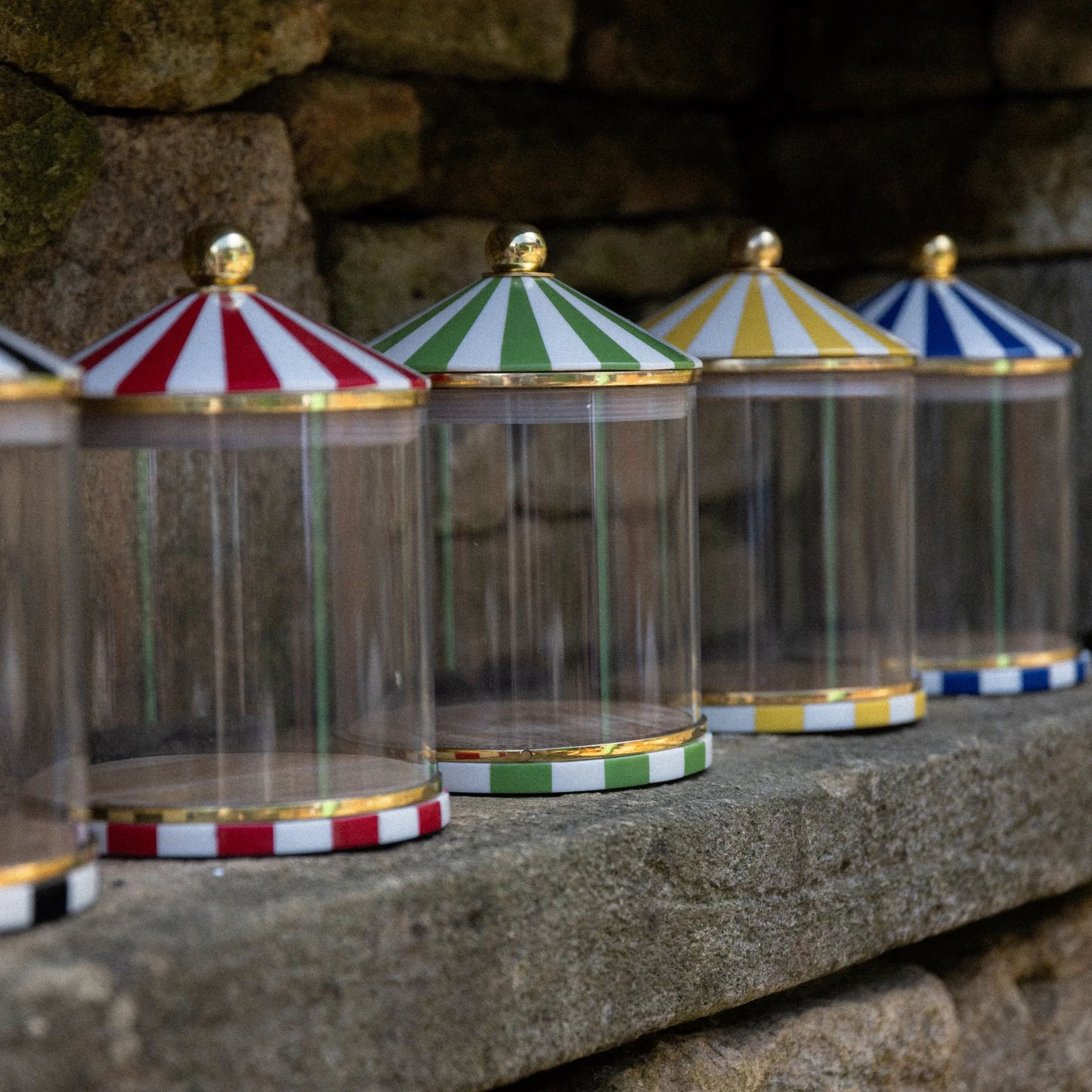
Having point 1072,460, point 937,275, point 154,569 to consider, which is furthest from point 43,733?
point 1072,460

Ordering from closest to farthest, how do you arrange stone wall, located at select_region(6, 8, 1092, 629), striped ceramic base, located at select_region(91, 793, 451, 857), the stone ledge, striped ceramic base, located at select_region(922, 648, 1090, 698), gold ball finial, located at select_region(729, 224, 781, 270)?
the stone ledge → striped ceramic base, located at select_region(91, 793, 451, 857) → stone wall, located at select_region(6, 8, 1092, 629) → gold ball finial, located at select_region(729, 224, 781, 270) → striped ceramic base, located at select_region(922, 648, 1090, 698)

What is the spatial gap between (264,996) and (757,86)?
1790 millimetres

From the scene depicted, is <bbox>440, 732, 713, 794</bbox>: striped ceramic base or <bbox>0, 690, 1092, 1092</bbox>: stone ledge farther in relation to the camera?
<bbox>440, 732, 713, 794</bbox>: striped ceramic base

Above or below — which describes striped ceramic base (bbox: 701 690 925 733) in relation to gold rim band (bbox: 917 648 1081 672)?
below

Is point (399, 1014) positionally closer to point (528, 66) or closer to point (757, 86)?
point (528, 66)

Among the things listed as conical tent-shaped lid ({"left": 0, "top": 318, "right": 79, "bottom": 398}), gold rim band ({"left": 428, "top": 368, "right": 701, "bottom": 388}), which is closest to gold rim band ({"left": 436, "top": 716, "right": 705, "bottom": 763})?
gold rim band ({"left": 428, "top": 368, "right": 701, "bottom": 388})

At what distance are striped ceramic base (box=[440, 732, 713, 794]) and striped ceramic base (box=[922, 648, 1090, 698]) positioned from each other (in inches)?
26.2

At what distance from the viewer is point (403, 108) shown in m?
2.12

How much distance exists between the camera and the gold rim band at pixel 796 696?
6.51ft

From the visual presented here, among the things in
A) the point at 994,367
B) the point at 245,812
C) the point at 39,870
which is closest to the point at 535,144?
the point at 994,367

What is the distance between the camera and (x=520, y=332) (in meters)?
1.70

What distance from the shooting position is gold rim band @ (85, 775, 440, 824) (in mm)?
1412

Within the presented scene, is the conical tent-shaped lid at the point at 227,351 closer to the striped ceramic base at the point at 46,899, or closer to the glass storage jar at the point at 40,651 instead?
the glass storage jar at the point at 40,651

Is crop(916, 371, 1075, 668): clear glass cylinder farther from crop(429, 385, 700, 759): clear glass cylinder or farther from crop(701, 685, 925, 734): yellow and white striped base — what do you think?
crop(429, 385, 700, 759): clear glass cylinder
